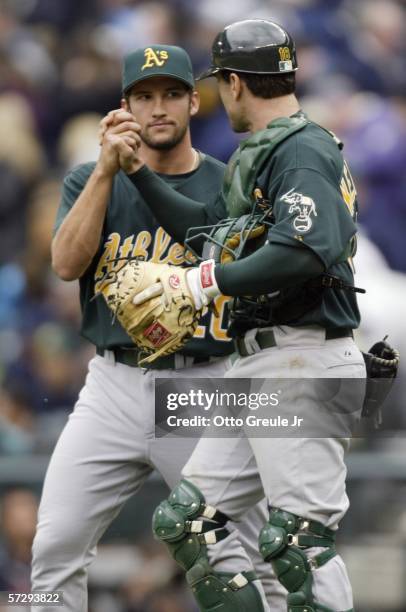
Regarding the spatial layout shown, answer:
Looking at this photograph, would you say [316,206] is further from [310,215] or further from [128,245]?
[128,245]

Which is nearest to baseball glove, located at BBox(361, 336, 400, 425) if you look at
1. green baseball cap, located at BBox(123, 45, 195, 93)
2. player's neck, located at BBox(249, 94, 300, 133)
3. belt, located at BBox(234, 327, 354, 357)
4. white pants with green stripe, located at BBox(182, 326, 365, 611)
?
white pants with green stripe, located at BBox(182, 326, 365, 611)

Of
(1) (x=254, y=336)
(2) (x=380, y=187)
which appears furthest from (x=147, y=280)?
(2) (x=380, y=187)

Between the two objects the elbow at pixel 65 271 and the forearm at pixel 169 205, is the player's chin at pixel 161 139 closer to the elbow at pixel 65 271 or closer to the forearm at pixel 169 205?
the forearm at pixel 169 205

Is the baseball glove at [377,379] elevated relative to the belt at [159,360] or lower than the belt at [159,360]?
lower

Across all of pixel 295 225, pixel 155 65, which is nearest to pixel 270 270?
pixel 295 225

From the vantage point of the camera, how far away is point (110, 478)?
4688mm

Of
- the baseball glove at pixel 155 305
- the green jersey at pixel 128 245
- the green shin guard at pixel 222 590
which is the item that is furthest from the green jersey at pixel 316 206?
the green shin guard at pixel 222 590

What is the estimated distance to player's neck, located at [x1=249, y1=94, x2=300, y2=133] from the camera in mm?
4184

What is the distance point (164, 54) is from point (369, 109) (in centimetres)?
368

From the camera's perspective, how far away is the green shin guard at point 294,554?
395 cm

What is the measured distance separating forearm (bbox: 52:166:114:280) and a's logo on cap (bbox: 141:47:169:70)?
0.48m

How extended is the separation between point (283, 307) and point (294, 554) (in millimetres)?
812

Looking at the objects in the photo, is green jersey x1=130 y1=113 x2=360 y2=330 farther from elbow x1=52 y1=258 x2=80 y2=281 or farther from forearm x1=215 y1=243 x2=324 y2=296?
elbow x1=52 y1=258 x2=80 y2=281

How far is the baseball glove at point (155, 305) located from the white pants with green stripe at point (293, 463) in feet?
0.95
